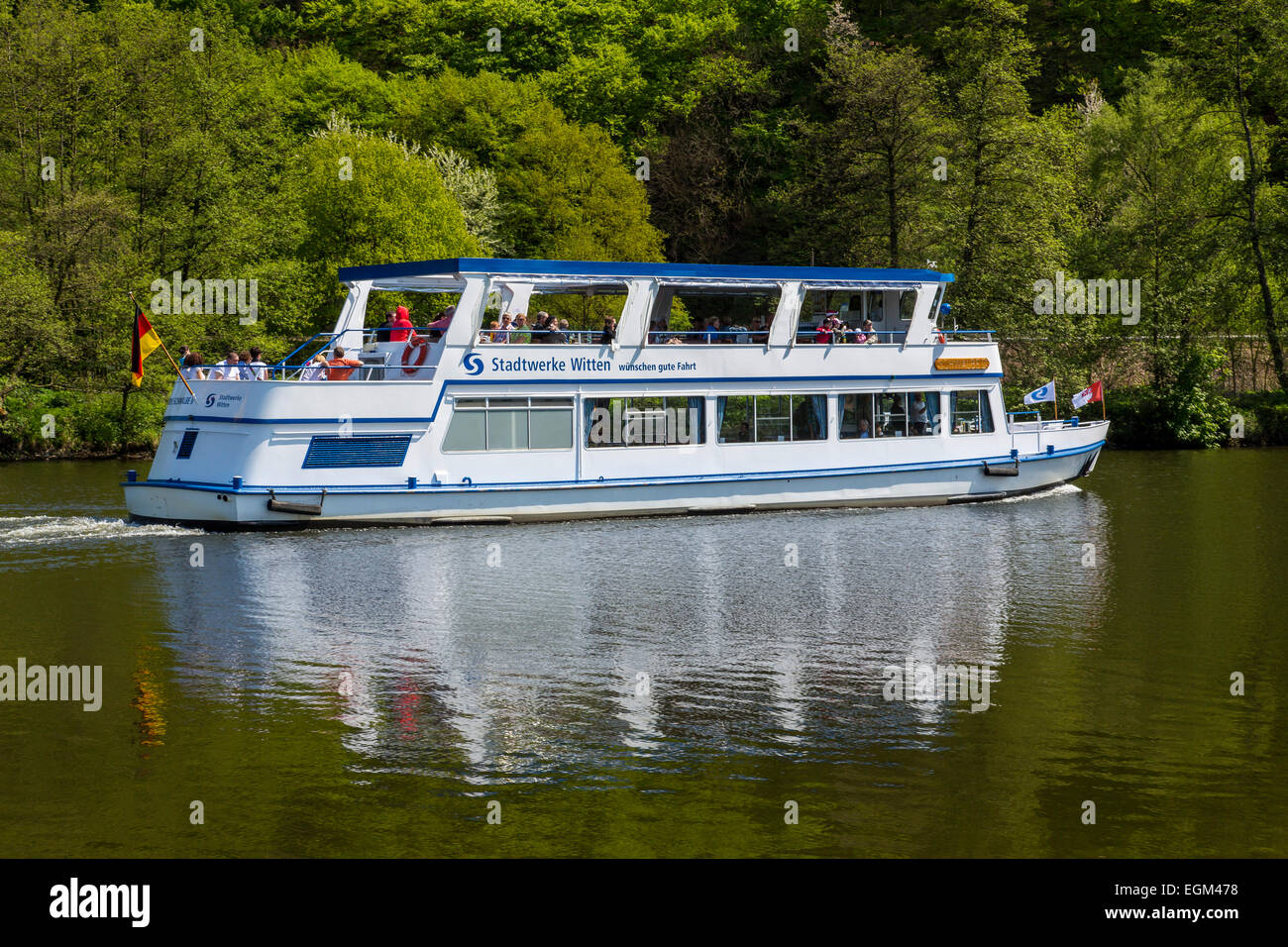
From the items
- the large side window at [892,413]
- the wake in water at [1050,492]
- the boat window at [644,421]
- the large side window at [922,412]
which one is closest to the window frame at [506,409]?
the boat window at [644,421]

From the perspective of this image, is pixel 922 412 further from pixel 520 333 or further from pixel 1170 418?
pixel 1170 418

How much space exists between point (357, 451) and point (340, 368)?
2.17 m

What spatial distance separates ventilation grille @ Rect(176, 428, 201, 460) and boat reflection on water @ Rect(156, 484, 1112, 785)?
7.56 feet

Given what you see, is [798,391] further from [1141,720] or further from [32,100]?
[32,100]

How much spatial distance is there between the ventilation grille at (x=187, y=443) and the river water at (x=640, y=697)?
1.79m

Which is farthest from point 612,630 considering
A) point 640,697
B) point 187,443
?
point 187,443

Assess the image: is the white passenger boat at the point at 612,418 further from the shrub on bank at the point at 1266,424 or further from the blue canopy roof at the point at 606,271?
the shrub on bank at the point at 1266,424

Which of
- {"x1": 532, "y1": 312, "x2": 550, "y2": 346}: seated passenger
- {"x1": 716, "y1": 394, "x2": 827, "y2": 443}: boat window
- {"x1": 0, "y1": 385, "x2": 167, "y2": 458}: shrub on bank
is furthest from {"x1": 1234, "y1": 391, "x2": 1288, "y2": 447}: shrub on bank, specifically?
{"x1": 0, "y1": 385, "x2": 167, "y2": 458}: shrub on bank

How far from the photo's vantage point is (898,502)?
1377 inches

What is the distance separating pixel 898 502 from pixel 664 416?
22.1 feet

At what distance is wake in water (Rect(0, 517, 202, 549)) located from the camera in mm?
26906

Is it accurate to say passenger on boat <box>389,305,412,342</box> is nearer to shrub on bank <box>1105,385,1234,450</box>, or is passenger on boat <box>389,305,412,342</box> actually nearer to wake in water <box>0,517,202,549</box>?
wake in water <box>0,517,202,549</box>

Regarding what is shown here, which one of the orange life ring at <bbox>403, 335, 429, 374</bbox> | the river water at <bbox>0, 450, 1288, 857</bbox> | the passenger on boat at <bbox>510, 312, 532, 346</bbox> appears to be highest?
the passenger on boat at <bbox>510, 312, 532, 346</bbox>
